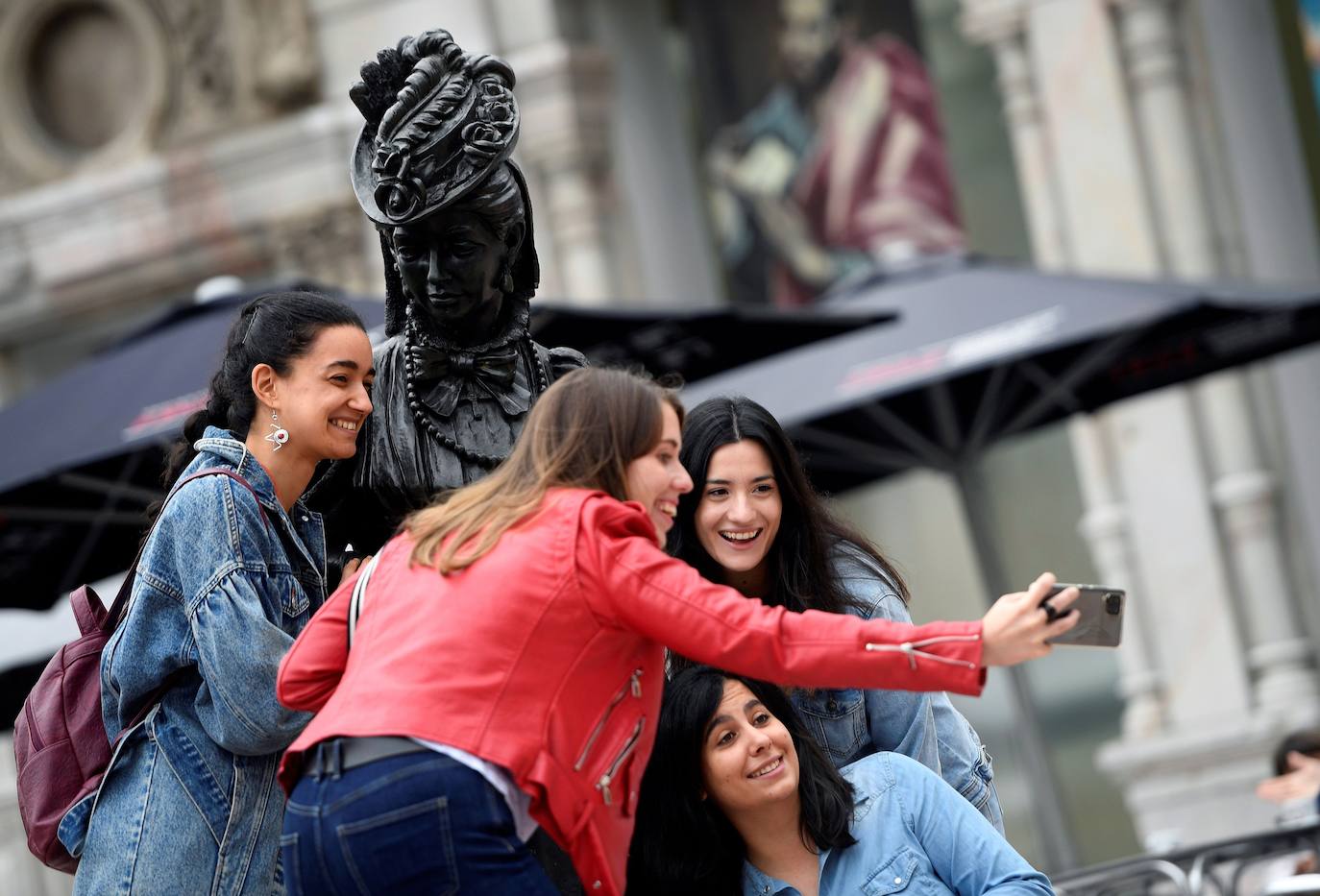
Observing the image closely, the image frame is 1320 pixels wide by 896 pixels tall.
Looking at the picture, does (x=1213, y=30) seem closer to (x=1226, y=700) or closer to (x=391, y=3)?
(x=1226, y=700)

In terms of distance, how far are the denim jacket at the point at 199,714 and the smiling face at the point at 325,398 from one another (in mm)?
118

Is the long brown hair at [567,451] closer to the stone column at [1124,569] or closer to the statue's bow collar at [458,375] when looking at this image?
the statue's bow collar at [458,375]

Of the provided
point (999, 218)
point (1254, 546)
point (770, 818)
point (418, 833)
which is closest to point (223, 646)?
point (418, 833)

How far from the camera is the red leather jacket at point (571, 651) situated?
8.12ft

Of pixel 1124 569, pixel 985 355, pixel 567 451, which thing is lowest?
pixel 1124 569

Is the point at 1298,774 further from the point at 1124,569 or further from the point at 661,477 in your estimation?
the point at 661,477

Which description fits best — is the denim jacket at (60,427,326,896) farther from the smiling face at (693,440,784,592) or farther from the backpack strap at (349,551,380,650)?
the smiling face at (693,440,784,592)

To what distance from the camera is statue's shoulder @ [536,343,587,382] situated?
3459 millimetres

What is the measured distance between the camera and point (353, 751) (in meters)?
2.52

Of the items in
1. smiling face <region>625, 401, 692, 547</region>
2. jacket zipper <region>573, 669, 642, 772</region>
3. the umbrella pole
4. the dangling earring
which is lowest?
the umbrella pole

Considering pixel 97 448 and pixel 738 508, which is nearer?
pixel 738 508

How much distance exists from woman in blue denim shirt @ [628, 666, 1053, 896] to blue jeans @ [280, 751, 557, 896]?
30.9 inches

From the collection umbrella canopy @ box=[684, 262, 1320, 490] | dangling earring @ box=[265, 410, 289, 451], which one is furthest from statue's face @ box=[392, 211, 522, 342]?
umbrella canopy @ box=[684, 262, 1320, 490]

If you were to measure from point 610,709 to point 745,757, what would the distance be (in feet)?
2.18
